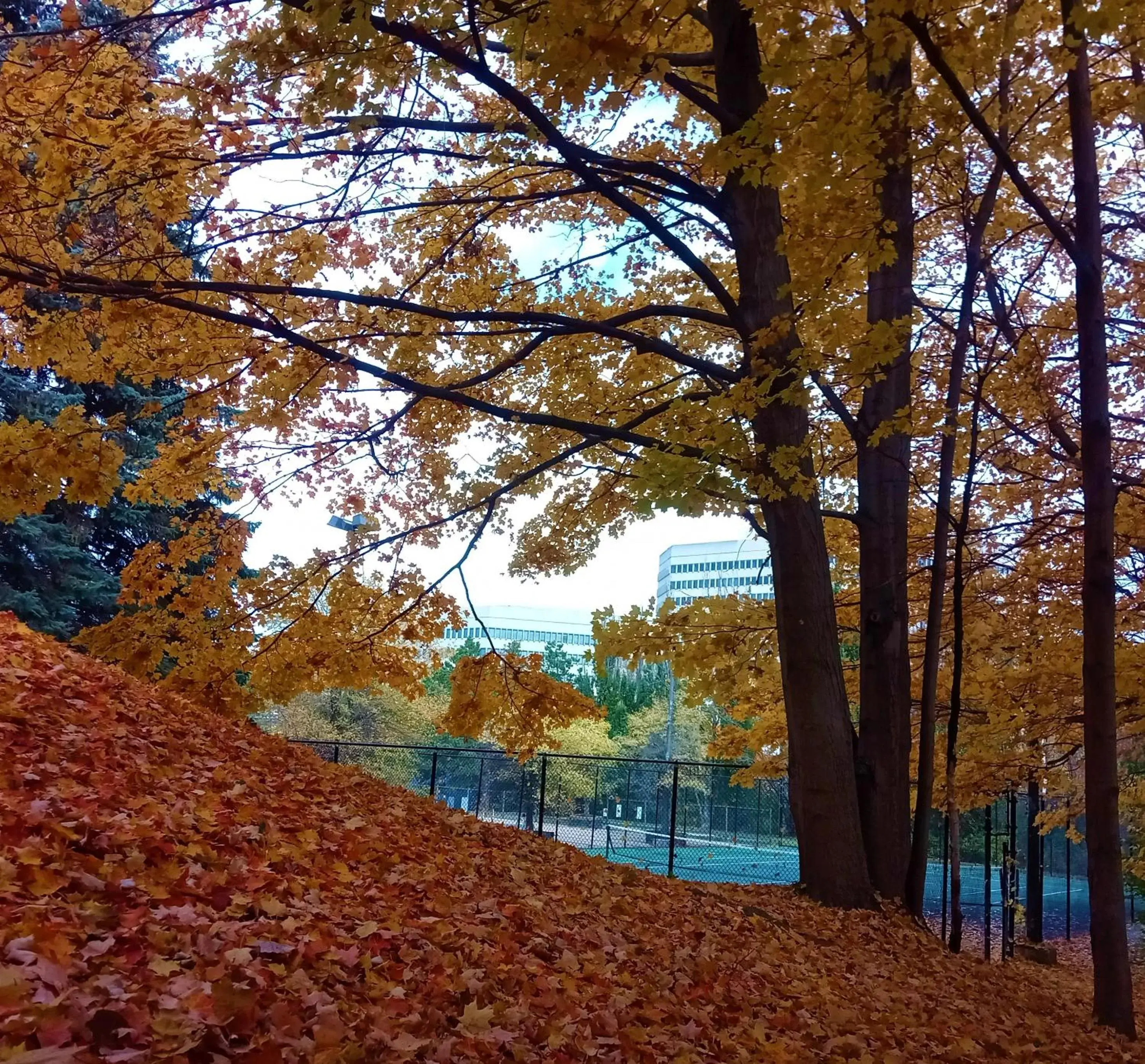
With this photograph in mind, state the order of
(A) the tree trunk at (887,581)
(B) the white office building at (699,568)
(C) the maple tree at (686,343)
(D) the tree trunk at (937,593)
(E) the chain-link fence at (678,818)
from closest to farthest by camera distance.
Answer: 1. (C) the maple tree at (686,343)
2. (D) the tree trunk at (937,593)
3. (A) the tree trunk at (887,581)
4. (E) the chain-link fence at (678,818)
5. (B) the white office building at (699,568)

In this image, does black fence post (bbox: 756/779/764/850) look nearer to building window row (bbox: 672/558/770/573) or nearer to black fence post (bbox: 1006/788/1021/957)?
black fence post (bbox: 1006/788/1021/957)

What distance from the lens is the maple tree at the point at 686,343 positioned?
184 inches

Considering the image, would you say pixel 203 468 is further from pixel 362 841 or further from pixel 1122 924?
pixel 1122 924

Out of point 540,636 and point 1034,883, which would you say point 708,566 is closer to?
point 540,636

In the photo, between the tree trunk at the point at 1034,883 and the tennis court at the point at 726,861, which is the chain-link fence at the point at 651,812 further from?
the tree trunk at the point at 1034,883

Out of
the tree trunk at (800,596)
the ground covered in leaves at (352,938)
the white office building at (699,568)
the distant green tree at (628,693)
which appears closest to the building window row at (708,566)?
the white office building at (699,568)

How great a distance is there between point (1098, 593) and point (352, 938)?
4.06 meters

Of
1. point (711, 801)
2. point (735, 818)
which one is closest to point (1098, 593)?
point (711, 801)

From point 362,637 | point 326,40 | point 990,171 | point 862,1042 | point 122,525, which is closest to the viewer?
point 862,1042

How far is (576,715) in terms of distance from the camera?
7184mm

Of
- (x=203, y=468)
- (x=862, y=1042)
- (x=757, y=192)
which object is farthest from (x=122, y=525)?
(x=862, y=1042)

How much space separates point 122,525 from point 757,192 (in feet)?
48.2

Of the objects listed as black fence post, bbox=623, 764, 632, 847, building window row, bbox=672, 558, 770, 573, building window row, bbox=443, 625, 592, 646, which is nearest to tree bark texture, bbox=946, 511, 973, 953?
black fence post, bbox=623, 764, 632, 847

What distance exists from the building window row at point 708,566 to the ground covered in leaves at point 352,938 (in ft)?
133
